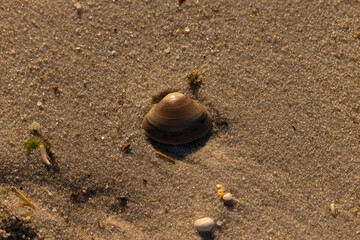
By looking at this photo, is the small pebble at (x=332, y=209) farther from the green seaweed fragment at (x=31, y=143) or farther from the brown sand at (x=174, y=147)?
the green seaweed fragment at (x=31, y=143)

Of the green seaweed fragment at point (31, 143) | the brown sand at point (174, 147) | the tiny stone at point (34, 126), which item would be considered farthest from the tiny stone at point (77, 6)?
the green seaweed fragment at point (31, 143)

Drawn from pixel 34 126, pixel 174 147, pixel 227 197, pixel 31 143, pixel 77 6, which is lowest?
pixel 227 197

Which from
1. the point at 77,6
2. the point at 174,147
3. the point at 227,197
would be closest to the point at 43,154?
the point at 174,147

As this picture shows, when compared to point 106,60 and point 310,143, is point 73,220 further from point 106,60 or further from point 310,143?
point 310,143

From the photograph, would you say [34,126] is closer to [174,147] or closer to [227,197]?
[174,147]

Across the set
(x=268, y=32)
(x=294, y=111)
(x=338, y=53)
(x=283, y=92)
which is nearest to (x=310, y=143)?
(x=294, y=111)

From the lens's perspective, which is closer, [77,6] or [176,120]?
[176,120]
